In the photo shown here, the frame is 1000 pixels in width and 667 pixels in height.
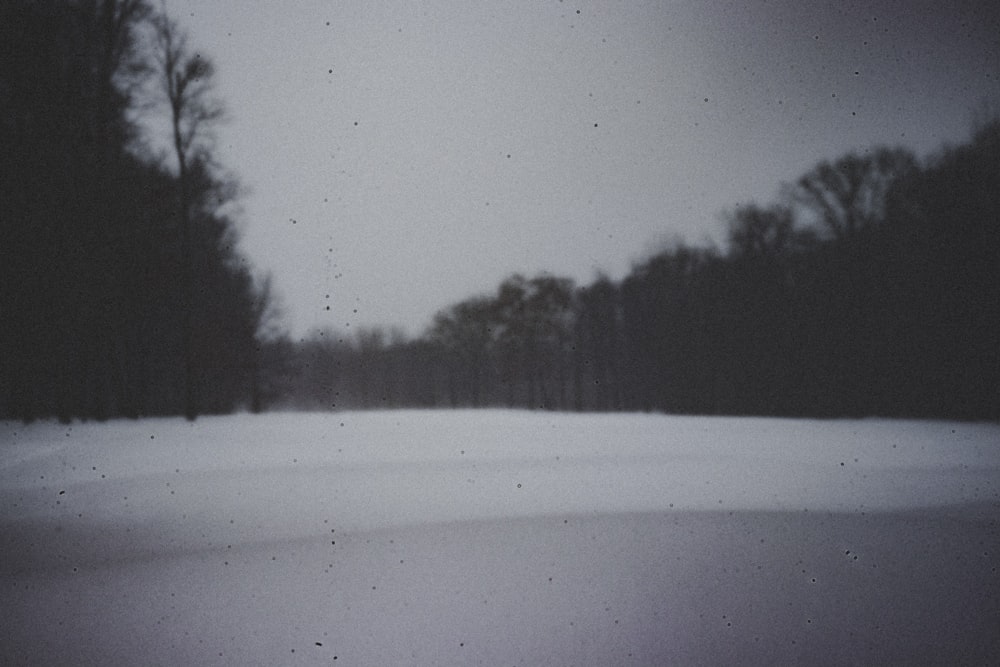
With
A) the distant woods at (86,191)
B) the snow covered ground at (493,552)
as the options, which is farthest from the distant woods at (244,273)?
the snow covered ground at (493,552)

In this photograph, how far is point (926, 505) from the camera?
5.54m

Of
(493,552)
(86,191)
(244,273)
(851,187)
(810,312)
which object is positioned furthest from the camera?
(244,273)

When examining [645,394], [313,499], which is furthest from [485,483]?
→ [645,394]

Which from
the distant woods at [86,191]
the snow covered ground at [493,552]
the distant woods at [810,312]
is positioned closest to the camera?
the snow covered ground at [493,552]

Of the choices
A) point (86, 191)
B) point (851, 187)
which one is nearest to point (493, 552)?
point (86, 191)

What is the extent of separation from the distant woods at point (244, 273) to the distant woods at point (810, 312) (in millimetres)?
57

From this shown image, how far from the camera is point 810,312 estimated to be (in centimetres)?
1470

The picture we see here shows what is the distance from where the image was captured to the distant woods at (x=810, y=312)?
378 inches

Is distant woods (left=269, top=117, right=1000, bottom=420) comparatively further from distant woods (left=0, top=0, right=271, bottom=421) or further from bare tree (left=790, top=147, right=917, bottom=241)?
distant woods (left=0, top=0, right=271, bottom=421)

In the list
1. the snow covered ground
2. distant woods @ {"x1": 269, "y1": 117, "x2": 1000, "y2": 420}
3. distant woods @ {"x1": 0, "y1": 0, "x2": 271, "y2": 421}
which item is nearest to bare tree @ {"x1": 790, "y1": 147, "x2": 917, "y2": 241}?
distant woods @ {"x1": 269, "y1": 117, "x2": 1000, "y2": 420}

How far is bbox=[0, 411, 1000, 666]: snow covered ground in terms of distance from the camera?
324 cm

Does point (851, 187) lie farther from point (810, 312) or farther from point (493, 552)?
point (493, 552)

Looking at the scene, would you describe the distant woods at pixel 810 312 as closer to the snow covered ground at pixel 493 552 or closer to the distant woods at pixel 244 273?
the distant woods at pixel 244 273

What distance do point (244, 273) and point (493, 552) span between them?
14.8 m
